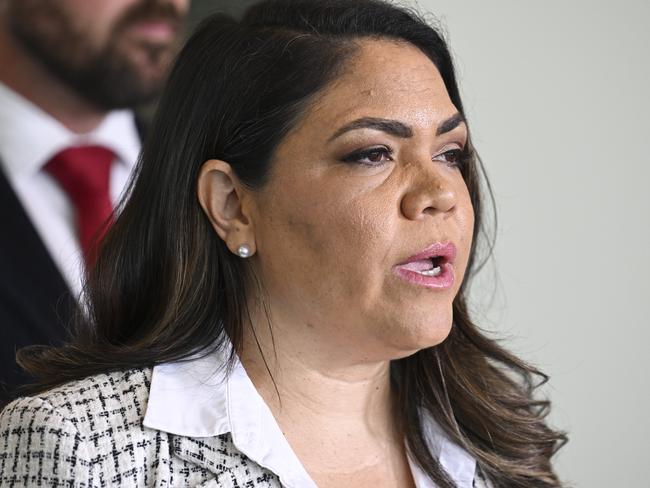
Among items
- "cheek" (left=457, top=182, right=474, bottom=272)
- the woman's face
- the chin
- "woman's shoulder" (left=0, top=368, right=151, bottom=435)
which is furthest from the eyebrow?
"woman's shoulder" (left=0, top=368, right=151, bottom=435)

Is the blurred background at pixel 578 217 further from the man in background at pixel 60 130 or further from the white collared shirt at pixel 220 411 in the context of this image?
the white collared shirt at pixel 220 411

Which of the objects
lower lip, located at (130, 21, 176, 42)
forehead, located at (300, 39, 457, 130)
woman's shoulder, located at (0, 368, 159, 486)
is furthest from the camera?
lower lip, located at (130, 21, 176, 42)

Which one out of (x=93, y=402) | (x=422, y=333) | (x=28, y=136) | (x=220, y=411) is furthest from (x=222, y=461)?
(x=28, y=136)

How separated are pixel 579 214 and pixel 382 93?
92cm

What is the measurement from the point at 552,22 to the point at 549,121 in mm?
196

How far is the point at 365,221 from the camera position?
3.93ft

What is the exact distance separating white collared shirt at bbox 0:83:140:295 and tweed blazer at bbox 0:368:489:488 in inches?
15.9

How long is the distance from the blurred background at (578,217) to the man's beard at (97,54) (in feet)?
2.19

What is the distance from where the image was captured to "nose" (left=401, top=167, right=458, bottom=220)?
3.98 feet

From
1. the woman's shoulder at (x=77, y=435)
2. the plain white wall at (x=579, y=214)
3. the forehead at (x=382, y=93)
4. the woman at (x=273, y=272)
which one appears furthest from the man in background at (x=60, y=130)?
the plain white wall at (x=579, y=214)

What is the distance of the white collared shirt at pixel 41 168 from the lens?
5.08 ft

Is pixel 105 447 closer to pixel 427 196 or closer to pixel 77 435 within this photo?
pixel 77 435

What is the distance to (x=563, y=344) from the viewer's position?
80.9 inches

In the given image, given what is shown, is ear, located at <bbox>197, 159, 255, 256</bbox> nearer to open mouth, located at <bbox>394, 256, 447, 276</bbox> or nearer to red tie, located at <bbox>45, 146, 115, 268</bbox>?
open mouth, located at <bbox>394, 256, 447, 276</bbox>
